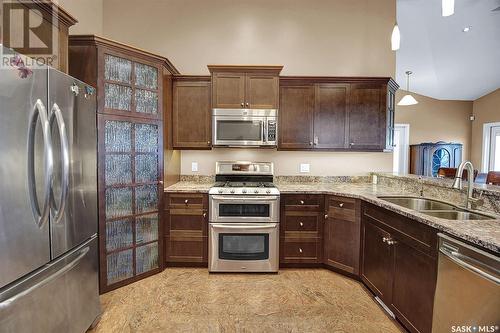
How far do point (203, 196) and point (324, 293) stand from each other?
165 centimetres

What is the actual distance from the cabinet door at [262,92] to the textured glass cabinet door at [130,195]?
1178 mm

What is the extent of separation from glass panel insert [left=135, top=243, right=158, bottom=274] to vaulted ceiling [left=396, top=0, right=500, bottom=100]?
4.89 m

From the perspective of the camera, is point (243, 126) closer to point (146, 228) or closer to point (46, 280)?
point (146, 228)

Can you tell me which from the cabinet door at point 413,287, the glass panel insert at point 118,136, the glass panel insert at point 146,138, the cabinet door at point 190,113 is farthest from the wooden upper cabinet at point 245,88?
the cabinet door at point 413,287

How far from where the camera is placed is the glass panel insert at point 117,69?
2.57 m

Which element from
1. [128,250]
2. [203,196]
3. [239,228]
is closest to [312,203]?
[239,228]

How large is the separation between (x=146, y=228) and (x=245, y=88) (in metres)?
2.01

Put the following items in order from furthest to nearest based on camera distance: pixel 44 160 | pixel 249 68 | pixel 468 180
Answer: pixel 249 68 < pixel 468 180 < pixel 44 160

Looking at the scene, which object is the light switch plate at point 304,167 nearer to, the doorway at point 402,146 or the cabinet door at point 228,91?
the cabinet door at point 228,91

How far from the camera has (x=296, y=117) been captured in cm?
349

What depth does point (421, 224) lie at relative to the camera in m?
1.85

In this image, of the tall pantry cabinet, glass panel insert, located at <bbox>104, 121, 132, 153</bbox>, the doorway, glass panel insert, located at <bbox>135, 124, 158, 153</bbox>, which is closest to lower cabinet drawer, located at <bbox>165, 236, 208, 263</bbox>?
the tall pantry cabinet

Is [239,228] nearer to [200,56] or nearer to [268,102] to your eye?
[268,102]

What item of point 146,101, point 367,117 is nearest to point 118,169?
point 146,101
